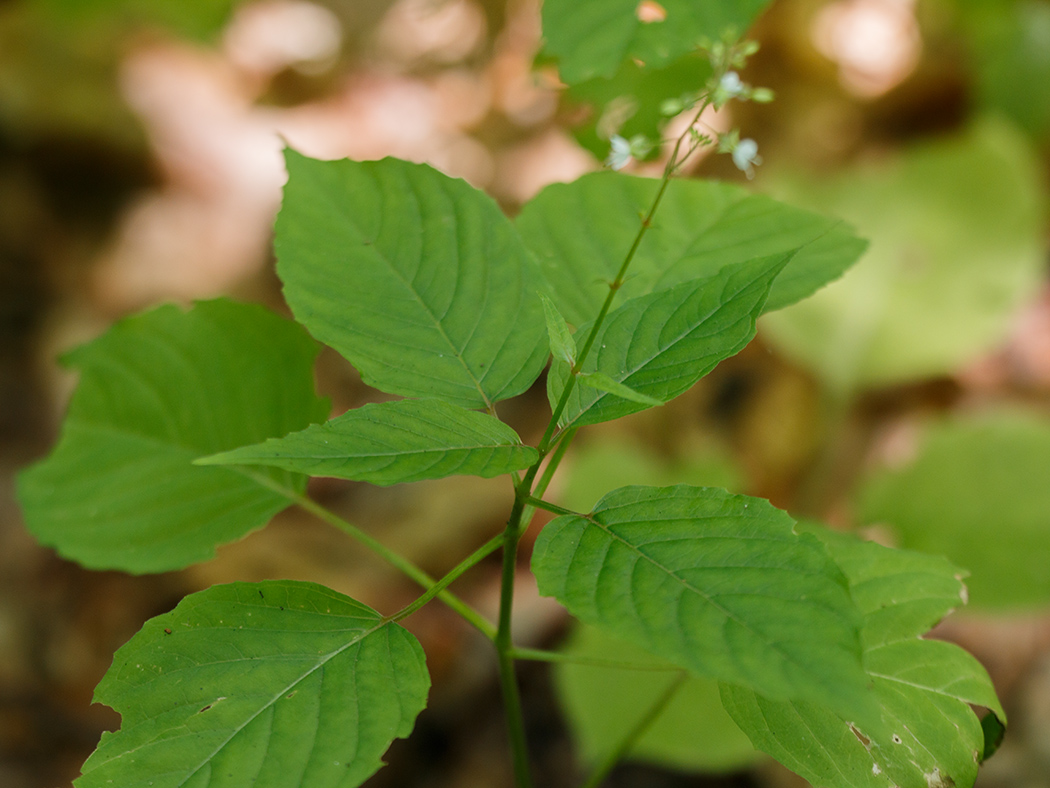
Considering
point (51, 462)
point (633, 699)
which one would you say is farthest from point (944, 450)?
point (51, 462)

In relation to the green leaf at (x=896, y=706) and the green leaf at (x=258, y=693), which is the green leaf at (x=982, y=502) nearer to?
the green leaf at (x=896, y=706)

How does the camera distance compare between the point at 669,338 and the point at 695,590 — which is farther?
the point at 669,338

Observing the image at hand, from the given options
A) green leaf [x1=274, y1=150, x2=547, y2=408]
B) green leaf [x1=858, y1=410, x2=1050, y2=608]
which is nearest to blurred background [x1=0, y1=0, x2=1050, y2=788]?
green leaf [x1=858, y1=410, x2=1050, y2=608]

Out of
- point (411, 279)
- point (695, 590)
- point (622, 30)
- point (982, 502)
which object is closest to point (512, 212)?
point (982, 502)

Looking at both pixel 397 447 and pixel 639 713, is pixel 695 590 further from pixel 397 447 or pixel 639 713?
pixel 639 713

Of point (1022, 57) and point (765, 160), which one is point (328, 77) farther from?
point (1022, 57)

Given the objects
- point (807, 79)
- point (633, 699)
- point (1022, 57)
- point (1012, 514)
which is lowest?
point (633, 699)
